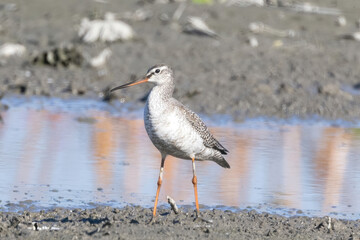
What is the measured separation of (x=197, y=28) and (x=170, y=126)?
8.94 meters

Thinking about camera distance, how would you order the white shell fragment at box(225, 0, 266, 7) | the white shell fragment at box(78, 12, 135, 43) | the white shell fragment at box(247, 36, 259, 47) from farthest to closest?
1. the white shell fragment at box(225, 0, 266, 7)
2. the white shell fragment at box(247, 36, 259, 47)
3. the white shell fragment at box(78, 12, 135, 43)

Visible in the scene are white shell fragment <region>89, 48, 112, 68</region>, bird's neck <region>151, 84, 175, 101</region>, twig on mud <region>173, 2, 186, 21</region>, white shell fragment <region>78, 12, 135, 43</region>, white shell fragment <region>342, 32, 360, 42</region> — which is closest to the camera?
bird's neck <region>151, 84, 175, 101</region>

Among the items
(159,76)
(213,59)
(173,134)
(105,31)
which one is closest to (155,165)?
A: (159,76)

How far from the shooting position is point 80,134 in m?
11.0

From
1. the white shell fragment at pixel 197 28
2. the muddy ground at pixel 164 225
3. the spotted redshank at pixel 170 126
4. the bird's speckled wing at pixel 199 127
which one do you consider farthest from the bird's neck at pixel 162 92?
the white shell fragment at pixel 197 28

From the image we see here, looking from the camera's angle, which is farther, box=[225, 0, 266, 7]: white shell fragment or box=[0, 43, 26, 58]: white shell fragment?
box=[225, 0, 266, 7]: white shell fragment

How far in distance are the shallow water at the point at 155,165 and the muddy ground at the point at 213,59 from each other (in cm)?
77

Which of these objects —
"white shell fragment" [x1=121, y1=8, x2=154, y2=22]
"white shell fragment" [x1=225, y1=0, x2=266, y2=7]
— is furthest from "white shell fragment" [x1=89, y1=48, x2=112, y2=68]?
"white shell fragment" [x1=225, y1=0, x2=266, y2=7]

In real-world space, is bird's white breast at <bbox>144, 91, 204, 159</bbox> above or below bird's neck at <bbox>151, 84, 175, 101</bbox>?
below

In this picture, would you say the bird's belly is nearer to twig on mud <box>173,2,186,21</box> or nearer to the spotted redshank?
the spotted redshank

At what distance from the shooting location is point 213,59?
15023mm

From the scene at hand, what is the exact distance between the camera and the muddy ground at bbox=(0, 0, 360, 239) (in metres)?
13.1

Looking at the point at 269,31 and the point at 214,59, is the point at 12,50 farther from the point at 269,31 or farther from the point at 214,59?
the point at 269,31

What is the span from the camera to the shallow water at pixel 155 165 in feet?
26.7
